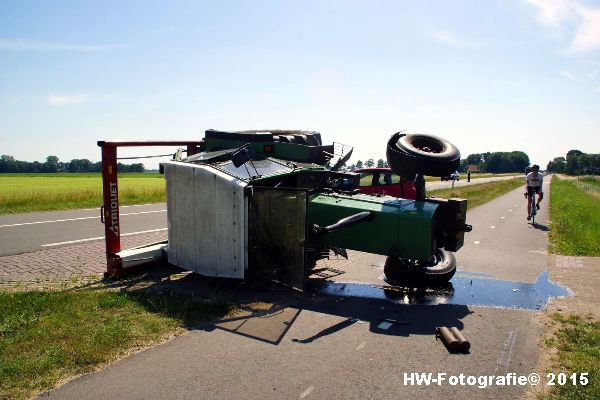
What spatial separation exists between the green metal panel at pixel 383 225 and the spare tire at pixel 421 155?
0.49 metres

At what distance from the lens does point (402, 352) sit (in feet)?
15.9

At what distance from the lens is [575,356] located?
4.62 meters

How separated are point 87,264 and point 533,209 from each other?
1373 cm

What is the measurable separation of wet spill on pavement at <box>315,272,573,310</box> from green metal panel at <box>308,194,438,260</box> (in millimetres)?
762

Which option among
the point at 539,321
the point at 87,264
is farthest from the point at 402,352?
the point at 87,264

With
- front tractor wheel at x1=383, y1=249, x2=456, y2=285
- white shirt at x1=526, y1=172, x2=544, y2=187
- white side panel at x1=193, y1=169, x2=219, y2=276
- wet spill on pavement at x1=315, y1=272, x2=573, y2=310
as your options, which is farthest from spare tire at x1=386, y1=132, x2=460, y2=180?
white shirt at x1=526, y1=172, x2=544, y2=187

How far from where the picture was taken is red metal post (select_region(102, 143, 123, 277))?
24.5ft

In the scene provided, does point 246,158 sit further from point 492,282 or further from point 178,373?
point 492,282

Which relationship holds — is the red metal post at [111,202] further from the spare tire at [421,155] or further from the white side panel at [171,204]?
the spare tire at [421,155]

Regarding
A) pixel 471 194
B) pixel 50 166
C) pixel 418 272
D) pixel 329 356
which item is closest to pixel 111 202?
pixel 329 356

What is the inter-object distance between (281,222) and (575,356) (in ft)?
11.9

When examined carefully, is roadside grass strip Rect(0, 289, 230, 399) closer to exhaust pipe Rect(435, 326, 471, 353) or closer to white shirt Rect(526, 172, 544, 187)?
Answer: exhaust pipe Rect(435, 326, 471, 353)

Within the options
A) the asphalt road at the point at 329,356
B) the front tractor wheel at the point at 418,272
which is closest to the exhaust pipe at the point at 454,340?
the asphalt road at the point at 329,356

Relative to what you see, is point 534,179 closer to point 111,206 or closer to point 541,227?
point 541,227
